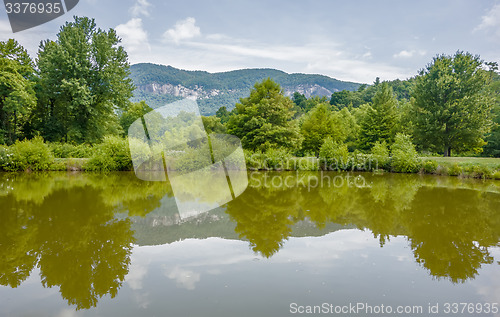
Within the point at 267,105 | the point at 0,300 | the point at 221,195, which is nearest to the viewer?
the point at 0,300

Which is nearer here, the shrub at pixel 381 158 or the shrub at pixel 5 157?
the shrub at pixel 5 157

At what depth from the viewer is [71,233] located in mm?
6070

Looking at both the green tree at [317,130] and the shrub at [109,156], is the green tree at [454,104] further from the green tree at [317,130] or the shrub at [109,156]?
the shrub at [109,156]

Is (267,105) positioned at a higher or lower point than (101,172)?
higher

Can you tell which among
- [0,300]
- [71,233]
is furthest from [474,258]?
[71,233]

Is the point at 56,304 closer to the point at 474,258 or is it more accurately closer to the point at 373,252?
the point at 373,252

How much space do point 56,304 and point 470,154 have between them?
1555 inches

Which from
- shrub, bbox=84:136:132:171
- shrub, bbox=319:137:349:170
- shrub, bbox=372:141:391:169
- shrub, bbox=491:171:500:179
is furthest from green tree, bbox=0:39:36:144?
shrub, bbox=491:171:500:179

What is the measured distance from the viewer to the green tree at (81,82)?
23359 millimetres

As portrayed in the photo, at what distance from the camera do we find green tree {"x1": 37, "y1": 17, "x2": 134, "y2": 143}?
23.4 metres

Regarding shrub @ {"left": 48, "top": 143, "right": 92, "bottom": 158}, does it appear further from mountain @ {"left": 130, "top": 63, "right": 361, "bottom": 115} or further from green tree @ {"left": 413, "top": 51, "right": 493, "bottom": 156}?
mountain @ {"left": 130, "top": 63, "right": 361, "bottom": 115}

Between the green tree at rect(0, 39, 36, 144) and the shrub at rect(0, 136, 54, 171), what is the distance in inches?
206

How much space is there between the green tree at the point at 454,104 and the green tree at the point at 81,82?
25.8 metres

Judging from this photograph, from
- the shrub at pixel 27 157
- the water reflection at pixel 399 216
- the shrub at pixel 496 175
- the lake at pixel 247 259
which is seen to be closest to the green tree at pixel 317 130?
the shrub at pixel 496 175
